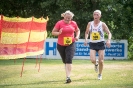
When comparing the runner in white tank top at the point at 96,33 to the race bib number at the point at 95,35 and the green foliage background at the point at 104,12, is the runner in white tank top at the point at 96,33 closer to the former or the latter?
the race bib number at the point at 95,35

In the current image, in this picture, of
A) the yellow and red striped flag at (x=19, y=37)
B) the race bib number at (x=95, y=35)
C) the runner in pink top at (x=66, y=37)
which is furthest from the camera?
the race bib number at (x=95, y=35)

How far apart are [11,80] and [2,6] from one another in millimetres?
19433

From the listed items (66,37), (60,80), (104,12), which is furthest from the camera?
(104,12)

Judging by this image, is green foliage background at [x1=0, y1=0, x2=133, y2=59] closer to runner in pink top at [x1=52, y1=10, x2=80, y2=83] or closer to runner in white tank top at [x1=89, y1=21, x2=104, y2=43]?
runner in white tank top at [x1=89, y1=21, x2=104, y2=43]

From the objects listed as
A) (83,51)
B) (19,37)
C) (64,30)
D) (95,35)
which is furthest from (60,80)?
(83,51)

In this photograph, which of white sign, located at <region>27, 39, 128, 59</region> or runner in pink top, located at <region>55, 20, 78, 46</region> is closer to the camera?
runner in pink top, located at <region>55, 20, 78, 46</region>

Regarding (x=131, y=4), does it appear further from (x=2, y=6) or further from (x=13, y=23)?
(x=13, y=23)

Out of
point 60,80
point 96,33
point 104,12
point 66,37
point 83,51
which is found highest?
point 104,12

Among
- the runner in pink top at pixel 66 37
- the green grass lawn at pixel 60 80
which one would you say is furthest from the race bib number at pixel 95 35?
the green grass lawn at pixel 60 80

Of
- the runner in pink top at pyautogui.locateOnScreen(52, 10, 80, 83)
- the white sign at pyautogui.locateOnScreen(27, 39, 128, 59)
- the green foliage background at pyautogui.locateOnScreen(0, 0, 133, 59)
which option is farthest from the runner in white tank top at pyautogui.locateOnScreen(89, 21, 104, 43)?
the green foliage background at pyautogui.locateOnScreen(0, 0, 133, 59)

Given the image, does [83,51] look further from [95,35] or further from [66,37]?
[66,37]

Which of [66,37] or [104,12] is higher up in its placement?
[104,12]

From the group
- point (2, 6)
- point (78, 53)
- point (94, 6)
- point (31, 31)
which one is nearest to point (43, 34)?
point (31, 31)

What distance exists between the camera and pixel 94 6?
86.3ft
